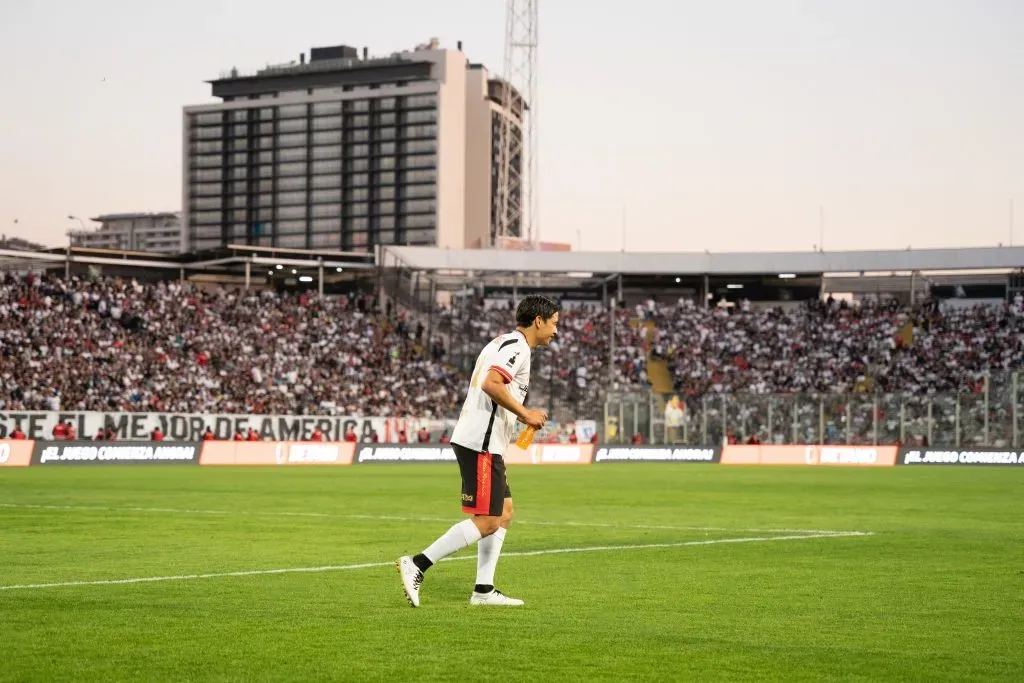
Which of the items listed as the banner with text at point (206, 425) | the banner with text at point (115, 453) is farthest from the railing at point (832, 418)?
the banner with text at point (115, 453)

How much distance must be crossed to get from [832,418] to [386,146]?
133 m

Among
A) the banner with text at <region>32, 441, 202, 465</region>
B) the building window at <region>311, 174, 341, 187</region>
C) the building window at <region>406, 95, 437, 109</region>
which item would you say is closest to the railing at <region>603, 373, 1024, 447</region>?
the banner with text at <region>32, 441, 202, 465</region>

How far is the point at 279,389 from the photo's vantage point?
227 feet

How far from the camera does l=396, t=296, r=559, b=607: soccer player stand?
1107cm

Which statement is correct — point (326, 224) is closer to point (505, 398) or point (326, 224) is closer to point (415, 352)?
point (415, 352)

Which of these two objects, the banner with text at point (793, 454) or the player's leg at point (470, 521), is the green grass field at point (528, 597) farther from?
the banner with text at point (793, 454)

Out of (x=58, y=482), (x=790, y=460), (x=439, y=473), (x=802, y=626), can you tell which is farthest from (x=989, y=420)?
(x=802, y=626)

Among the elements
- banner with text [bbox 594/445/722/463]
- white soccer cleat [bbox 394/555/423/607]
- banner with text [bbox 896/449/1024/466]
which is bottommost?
banner with text [bbox 594/445/722/463]

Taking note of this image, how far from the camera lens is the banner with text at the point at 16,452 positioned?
46.5 metres

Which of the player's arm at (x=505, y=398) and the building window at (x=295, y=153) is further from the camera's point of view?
the building window at (x=295, y=153)

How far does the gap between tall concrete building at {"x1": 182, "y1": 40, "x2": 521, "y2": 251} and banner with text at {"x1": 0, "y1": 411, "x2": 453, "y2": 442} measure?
394 feet

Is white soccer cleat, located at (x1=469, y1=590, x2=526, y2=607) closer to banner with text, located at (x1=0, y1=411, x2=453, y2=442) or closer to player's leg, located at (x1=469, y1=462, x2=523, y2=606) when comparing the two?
player's leg, located at (x1=469, y1=462, x2=523, y2=606)

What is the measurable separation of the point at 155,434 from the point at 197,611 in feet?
161

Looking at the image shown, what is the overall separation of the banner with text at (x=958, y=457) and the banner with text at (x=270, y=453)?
74.8ft
